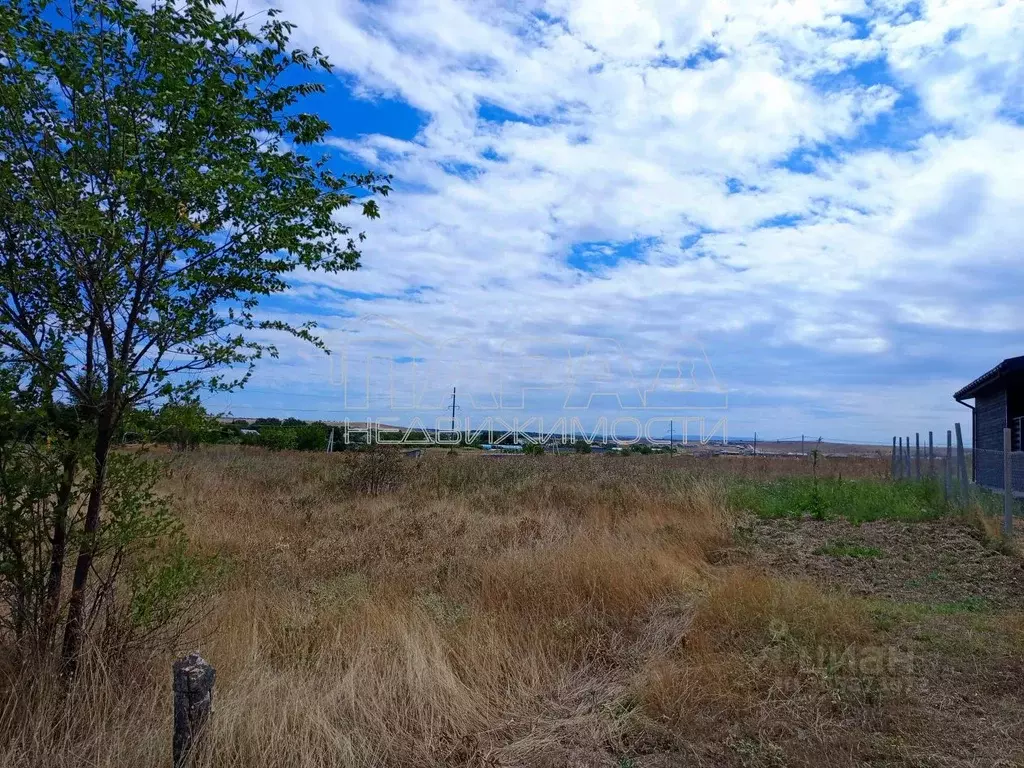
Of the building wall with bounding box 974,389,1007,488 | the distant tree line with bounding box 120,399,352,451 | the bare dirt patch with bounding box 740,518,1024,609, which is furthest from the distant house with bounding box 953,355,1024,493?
the distant tree line with bounding box 120,399,352,451

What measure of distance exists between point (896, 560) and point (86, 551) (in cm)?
830

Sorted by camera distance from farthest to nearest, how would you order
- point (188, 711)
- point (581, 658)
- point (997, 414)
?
point (997, 414)
point (581, 658)
point (188, 711)

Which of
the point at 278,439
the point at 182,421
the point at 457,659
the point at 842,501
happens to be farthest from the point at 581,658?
the point at 278,439

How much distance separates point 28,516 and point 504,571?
3.81 metres

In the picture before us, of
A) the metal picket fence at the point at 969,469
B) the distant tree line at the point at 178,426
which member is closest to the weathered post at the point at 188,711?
the distant tree line at the point at 178,426

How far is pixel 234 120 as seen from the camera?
3.84 meters

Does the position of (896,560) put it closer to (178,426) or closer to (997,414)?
(178,426)

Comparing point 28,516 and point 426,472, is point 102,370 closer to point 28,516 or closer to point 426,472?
point 28,516

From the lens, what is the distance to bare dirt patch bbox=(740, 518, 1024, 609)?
682 centimetres

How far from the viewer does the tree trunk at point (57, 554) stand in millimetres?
3639

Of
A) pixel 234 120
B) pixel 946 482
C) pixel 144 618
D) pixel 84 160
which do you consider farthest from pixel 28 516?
pixel 946 482

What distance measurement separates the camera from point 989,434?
18.0 m

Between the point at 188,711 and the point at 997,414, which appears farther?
the point at 997,414

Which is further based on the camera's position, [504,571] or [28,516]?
[504,571]
